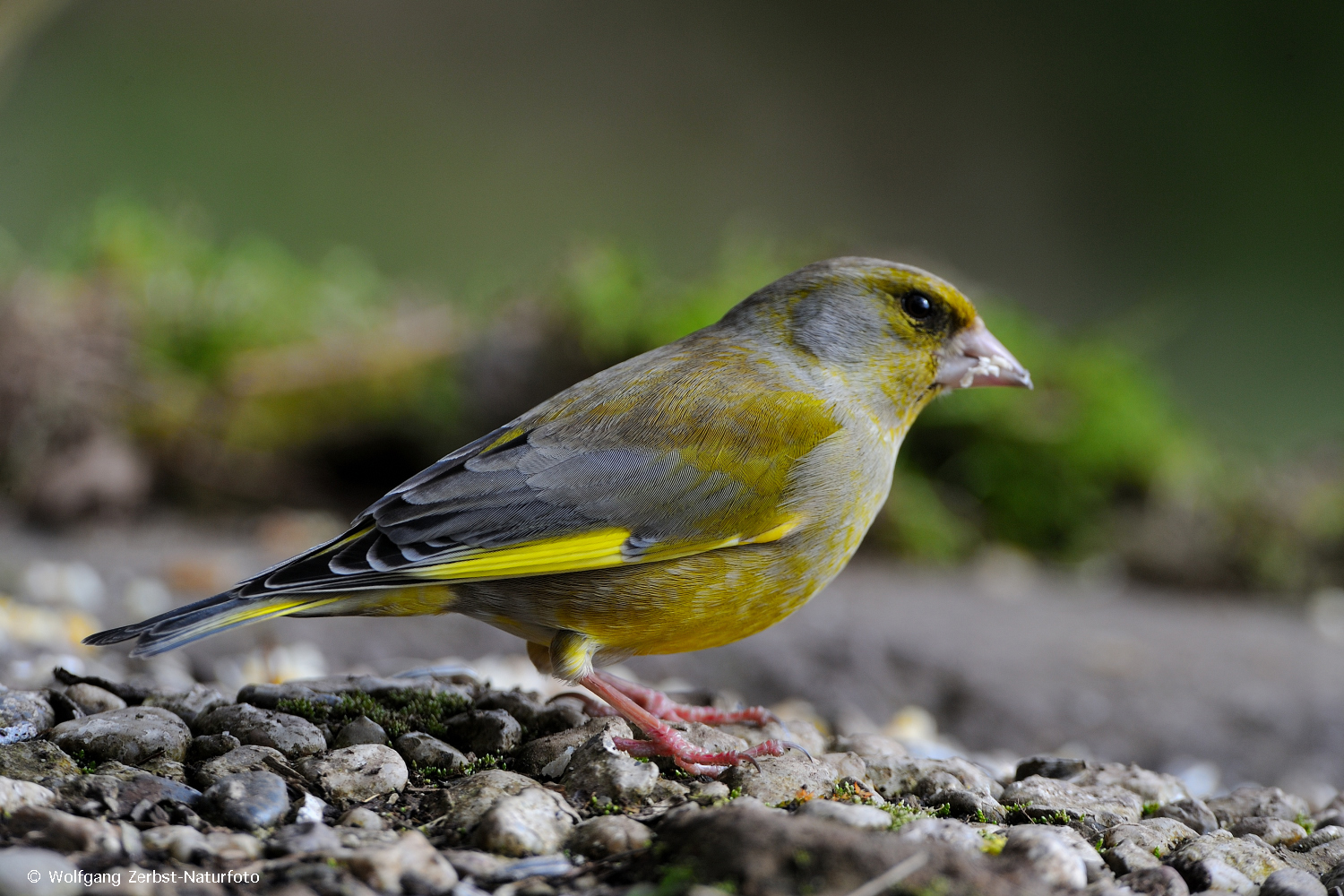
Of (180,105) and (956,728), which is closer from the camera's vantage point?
(956,728)

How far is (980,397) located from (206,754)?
5218mm

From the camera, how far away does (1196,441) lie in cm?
738

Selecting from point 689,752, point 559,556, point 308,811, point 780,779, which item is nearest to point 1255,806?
point 780,779

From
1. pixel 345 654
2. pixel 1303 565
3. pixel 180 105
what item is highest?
pixel 180 105

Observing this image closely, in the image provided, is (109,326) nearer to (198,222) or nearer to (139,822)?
(198,222)

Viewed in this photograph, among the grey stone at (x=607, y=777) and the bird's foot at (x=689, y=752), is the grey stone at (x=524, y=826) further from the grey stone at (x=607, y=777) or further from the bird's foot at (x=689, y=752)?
the bird's foot at (x=689, y=752)

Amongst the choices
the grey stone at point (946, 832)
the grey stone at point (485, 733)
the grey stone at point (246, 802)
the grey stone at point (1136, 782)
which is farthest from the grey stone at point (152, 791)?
the grey stone at point (1136, 782)

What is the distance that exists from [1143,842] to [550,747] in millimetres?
1262

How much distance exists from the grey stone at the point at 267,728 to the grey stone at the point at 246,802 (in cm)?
25

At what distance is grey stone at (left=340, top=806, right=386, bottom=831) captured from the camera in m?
2.17

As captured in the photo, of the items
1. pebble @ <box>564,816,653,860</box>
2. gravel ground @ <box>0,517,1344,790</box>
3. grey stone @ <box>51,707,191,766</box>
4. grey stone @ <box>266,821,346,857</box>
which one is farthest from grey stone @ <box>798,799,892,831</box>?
gravel ground @ <box>0,517,1344,790</box>

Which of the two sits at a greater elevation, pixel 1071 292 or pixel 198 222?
pixel 1071 292

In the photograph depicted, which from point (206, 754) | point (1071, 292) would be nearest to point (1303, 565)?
point (206, 754)

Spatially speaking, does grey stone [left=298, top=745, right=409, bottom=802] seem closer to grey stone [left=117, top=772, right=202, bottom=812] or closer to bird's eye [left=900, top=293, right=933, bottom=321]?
grey stone [left=117, top=772, right=202, bottom=812]
